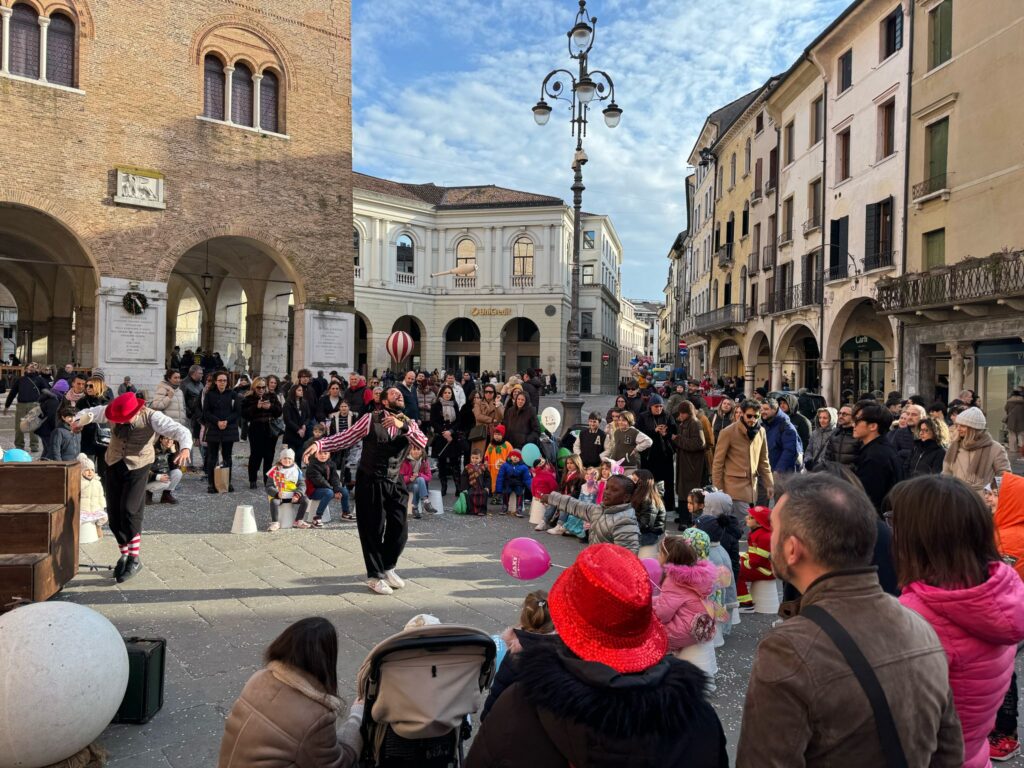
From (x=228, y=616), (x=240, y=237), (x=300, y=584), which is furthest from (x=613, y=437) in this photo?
(x=240, y=237)

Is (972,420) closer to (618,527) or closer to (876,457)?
(876,457)

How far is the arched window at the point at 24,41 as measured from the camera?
55.6ft

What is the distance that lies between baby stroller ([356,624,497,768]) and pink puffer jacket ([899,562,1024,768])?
5.29ft

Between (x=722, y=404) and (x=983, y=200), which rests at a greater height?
(x=983, y=200)

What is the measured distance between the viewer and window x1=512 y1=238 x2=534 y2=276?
4594cm

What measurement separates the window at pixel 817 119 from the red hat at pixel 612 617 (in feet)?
93.3

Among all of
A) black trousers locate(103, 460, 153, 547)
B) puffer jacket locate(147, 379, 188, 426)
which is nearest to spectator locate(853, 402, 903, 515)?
black trousers locate(103, 460, 153, 547)

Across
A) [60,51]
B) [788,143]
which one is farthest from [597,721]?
[788,143]

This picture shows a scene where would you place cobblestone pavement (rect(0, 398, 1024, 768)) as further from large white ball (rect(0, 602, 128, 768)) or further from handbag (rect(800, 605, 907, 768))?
handbag (rect(800, 605, 907, 768))

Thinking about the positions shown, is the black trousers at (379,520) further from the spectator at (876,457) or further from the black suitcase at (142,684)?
the spectator at (876,457)

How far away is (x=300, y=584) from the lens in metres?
6.68

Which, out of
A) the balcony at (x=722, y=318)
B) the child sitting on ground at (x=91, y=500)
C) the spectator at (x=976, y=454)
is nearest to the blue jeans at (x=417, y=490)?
the child sitting on ground at (x=91, y=500)

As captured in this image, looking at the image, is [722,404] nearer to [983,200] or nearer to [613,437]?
[613,437]

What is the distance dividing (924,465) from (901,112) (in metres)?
17.8
